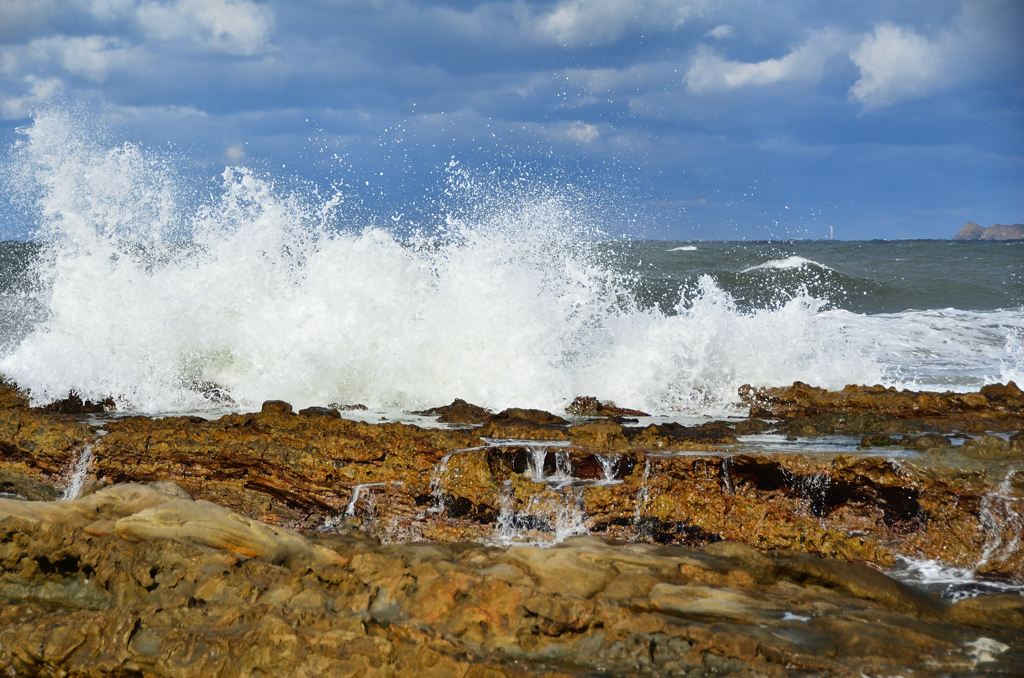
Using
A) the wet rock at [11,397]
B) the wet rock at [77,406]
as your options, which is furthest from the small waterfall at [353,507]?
the wet rock at [11,397]

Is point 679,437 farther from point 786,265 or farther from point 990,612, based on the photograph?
point 786,265

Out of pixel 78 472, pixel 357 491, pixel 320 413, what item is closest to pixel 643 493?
pixel 357 491

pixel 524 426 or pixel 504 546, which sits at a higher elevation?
pixel 524 426

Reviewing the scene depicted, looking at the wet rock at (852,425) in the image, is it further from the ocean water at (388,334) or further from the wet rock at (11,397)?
the wet rock at (11,397)

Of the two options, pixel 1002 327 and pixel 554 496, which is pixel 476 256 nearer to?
pixel 554 496

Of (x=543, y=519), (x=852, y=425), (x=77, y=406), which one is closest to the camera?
(x=543, y=519)

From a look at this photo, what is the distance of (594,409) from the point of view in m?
6.80

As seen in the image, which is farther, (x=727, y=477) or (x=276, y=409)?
(x=276, y=409)

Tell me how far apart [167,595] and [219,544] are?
0.31m

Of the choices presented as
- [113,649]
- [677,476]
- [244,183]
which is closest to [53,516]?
[113,649]

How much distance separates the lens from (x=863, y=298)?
60.4 ft

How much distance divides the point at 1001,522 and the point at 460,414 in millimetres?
3564

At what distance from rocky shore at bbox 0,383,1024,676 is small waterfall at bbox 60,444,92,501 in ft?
0.04

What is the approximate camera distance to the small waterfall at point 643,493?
4.31 metres
